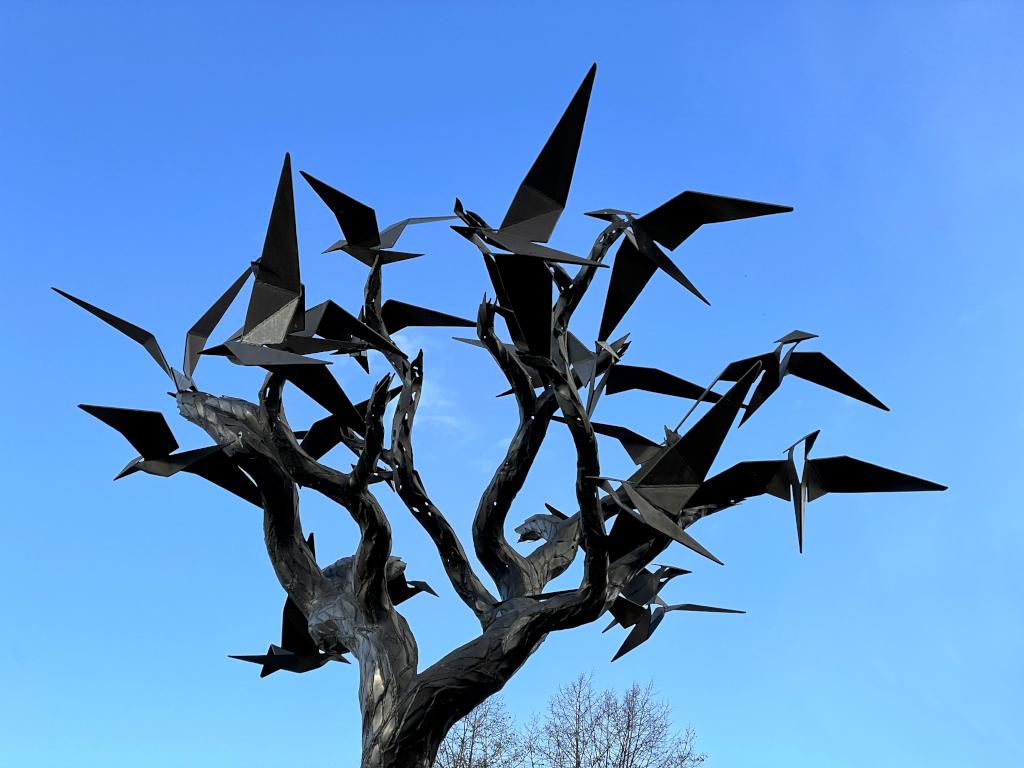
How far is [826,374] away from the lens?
7879 mm

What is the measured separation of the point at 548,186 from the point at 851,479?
3060mm

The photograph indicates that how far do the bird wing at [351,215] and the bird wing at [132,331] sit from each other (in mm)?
2173

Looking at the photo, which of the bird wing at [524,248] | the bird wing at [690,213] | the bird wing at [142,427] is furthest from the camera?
the bird wing at [142,427]

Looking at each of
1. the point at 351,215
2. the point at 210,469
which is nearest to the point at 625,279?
the point at 351,215

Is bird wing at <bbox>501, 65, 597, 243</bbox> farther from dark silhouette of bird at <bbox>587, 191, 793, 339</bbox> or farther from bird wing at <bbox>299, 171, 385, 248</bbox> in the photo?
bird wing at <bbox>299, 171, 385, 248</bbox>

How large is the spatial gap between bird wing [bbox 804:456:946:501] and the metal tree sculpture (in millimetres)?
14

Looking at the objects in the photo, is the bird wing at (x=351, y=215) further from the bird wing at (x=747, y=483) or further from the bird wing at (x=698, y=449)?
the bird wing at (x=747, y=483)

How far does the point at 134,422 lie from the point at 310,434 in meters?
1.54

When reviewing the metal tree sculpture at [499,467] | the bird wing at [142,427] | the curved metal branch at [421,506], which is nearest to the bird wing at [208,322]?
the metal tree sculpture at [499,467]

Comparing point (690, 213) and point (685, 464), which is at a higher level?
point (690, 213)

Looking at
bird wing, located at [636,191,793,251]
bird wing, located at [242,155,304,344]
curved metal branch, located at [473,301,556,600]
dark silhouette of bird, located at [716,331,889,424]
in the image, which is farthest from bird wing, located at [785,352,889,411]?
bird wing, located at [242,155,304,344]

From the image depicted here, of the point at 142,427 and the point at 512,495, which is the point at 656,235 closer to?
A: the point at 512,495

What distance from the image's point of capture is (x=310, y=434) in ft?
30.3

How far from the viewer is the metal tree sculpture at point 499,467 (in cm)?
659
